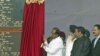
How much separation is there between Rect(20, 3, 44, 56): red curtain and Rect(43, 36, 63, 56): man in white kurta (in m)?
0.22

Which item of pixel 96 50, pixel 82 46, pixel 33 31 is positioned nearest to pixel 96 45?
pixel 96 50

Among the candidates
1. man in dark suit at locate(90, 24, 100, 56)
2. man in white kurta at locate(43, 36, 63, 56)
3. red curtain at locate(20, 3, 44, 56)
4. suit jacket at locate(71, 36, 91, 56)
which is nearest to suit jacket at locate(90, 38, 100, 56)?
man in dark suit at locate(90, 24, 100, 56)

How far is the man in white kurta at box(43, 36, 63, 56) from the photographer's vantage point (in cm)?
739

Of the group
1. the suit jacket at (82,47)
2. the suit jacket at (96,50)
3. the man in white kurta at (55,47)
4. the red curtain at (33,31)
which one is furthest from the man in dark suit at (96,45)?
the red curtain at (33,31)

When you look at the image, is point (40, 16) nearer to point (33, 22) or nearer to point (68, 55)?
point (33, 22)

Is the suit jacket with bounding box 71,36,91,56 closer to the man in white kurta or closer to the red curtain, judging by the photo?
the man in white kurta

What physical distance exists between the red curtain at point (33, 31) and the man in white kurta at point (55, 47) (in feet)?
0.72

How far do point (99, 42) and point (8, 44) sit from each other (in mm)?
2277

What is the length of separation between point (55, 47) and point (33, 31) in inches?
22.9

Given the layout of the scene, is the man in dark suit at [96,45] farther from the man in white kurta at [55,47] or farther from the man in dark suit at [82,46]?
the man in white kurta at [55,47]

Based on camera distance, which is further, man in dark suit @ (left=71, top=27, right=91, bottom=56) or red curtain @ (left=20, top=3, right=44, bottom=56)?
red curtain @ (left=20, top=3, right=44, bottom=56)

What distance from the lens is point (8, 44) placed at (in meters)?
8.00

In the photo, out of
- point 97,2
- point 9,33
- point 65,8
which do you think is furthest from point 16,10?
point 97,2

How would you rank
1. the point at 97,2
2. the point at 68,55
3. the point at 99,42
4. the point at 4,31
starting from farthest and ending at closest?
the point at 97,2 < the point at 4,31 < the point at 68,55 < the point at 99,42
